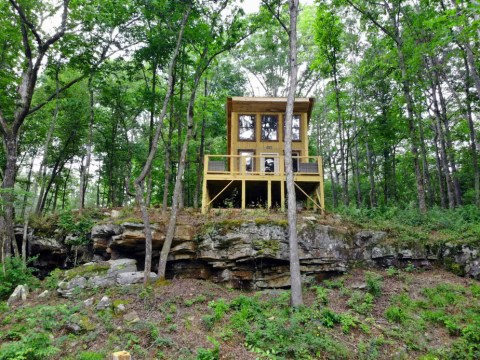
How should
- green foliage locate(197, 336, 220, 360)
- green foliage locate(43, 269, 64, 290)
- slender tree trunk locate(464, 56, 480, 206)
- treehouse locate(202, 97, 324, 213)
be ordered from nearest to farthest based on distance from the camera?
green foliage locate(197, 336, 220, 360), green foliage locate(43, 269, 64, 290), slender tree trunk locate(464, 56, 480, 206), treehouse locate(202, 97, 324, 213)

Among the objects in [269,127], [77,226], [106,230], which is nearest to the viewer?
[106,230]

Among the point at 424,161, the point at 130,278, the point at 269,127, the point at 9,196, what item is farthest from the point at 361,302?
the point at 424,161

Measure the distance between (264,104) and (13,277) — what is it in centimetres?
1233

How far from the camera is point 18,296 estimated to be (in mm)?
8500

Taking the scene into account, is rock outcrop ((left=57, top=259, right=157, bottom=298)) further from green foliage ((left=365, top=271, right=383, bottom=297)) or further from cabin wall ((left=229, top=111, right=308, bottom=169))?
cabin wall ((left=229, top=111, right=308, bottom=169))

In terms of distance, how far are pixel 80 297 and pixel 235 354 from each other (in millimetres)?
4744

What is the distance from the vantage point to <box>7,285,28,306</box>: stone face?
829 cm

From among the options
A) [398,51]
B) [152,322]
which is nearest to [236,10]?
[398,51]

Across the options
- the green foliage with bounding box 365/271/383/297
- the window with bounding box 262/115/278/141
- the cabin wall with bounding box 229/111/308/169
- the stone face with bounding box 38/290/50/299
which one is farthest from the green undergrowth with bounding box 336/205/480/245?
the stone face with bounding box 38/290/50/299

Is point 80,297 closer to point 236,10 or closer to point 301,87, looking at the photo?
point 236,10

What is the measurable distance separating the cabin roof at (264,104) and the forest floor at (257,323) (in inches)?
352

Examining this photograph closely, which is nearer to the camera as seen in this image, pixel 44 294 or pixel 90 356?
pixel 90 356

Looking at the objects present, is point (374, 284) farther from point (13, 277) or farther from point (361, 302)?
point (13, 277)

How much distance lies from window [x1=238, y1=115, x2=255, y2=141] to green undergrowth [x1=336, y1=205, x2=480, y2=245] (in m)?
6.10
